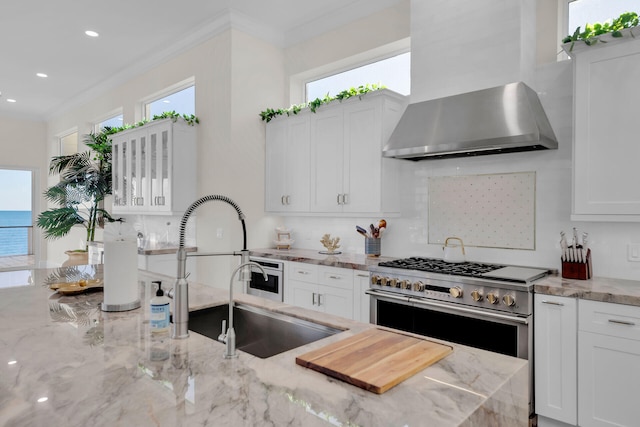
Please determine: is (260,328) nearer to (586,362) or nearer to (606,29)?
(586,362)

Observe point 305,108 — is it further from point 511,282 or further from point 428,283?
point 511,282

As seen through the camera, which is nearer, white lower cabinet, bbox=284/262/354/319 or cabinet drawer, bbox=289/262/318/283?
white lower cabinet, bbox=284/262/354/319

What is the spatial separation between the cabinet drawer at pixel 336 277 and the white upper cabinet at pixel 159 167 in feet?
6.53

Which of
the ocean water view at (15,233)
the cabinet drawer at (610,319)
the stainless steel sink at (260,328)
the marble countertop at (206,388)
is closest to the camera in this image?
the marble countertop at (206,388)

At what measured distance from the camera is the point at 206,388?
1.01 m

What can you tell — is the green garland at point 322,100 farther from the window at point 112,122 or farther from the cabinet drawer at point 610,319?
the window at point 112,122

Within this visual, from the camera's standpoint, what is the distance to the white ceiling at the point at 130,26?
401 cm

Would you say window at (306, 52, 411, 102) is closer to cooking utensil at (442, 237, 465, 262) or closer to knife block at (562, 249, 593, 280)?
cooking utensil at (442, 237, 465, 262)

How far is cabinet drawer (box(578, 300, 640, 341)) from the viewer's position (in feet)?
6.79

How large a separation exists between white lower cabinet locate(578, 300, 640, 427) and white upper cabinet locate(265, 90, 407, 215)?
1.75 m

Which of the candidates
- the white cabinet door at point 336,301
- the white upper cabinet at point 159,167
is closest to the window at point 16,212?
→ the white upper cabinet at point 159,167

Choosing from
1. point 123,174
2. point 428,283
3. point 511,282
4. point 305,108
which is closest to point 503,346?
point 511,282

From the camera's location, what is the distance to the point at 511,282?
2.43 meters

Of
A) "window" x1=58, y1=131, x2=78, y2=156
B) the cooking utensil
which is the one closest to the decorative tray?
the cooking utensil
